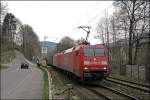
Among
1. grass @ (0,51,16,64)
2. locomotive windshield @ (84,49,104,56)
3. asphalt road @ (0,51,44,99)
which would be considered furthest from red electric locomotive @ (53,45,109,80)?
grass @ (0,51,16,64)

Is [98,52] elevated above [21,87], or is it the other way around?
[98,52]

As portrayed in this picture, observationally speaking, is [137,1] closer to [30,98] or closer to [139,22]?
[139,22]

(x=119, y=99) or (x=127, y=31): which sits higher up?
(x=127, y=31)

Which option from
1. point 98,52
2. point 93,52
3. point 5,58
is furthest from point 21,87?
point 5,58

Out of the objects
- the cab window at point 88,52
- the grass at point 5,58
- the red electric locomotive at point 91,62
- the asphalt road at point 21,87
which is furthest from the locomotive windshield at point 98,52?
the grass at point 5,58

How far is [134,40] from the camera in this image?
42.9 m

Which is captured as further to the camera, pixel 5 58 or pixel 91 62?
pixel 5 58

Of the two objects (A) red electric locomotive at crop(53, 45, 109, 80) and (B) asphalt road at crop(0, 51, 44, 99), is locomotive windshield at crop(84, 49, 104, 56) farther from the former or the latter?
(B) asphalt road at crop(0, 51, 44, 99)

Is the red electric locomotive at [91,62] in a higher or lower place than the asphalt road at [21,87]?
higher

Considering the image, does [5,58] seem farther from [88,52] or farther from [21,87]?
[88,52]

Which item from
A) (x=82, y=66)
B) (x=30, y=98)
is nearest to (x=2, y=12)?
(x=82, y=66)

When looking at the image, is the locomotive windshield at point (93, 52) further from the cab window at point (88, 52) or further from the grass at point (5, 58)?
the grass at point (5, 58)

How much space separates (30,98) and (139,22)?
1095 inches

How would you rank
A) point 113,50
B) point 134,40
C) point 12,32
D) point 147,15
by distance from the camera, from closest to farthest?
point 147,15
point 134,40
point 113,50
point 12,32
